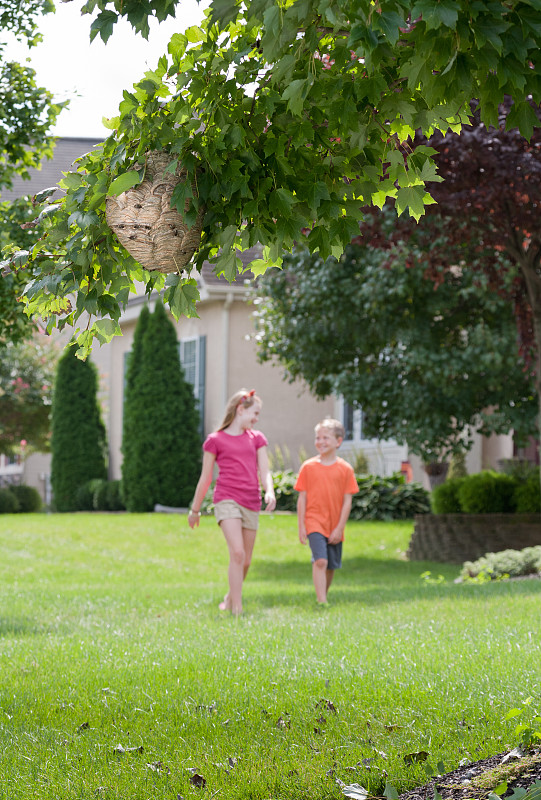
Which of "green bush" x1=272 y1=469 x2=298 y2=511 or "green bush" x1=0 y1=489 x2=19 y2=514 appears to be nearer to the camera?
"green bush" x1=272 y1=469 x2=298 y2=511

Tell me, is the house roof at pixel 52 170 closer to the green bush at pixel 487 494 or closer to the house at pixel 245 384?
the house at pixel 245 384

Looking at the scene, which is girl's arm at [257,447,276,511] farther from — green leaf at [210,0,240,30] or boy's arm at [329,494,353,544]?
green leaf at [210,0,240,30]

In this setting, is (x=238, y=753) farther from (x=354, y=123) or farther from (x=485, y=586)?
(x=485, y=586)

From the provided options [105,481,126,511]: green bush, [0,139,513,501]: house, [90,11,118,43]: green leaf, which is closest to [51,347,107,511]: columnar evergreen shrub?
[105,481,126,511]: green bush

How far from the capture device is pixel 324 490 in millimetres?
8453

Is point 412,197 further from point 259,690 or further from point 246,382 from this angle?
point 246,382

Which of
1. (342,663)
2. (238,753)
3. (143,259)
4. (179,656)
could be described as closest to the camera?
(143,259)

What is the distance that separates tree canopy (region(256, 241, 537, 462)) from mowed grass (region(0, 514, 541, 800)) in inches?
163

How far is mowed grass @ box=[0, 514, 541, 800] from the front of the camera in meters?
3.70

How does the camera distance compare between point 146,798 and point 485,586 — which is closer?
point 146,798

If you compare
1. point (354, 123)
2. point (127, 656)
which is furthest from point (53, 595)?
point (354, 123)

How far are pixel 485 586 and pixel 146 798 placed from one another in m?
6.44

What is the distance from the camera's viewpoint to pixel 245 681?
4938 mm

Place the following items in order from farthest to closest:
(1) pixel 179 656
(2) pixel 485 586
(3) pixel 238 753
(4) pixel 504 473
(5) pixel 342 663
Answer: (4) pixel 504 473 < (2) pixel 485 586 < (1) pixel 179 656 < (5) pixel 342 663 < (3) pixel 238 753
